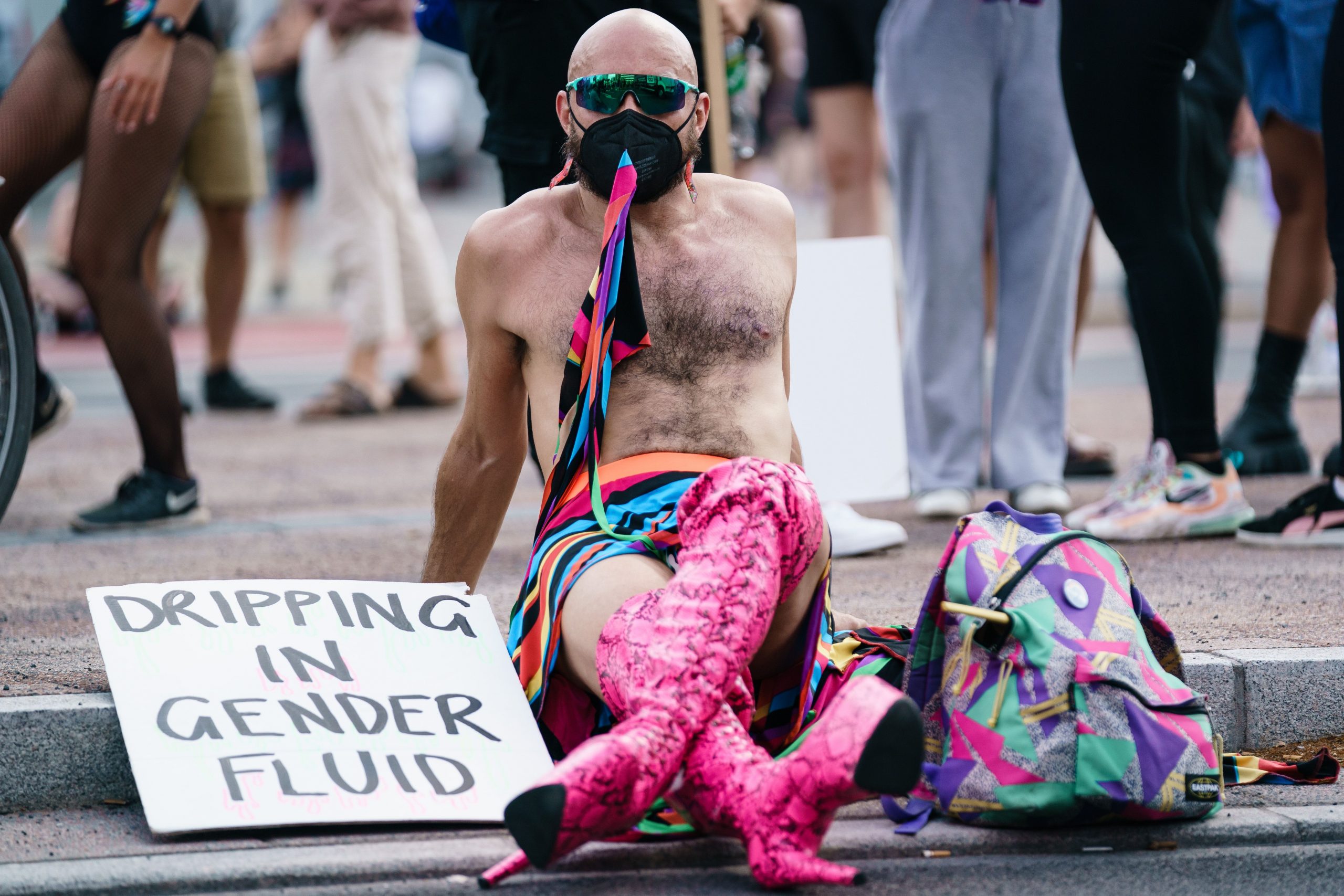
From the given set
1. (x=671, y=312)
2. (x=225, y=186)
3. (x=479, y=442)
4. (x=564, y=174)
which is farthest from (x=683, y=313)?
(x=225, y=186)

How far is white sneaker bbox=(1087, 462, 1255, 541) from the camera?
409 cm

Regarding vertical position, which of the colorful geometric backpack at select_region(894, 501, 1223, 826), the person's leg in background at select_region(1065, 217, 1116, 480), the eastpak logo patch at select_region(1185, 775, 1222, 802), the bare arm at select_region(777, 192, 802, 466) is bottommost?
the person's leg in background at select_region(1065, 217, 1116, 480)

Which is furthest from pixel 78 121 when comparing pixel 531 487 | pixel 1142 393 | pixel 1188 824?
pixel 1142 393

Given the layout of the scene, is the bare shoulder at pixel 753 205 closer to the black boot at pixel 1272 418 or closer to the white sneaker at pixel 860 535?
the white sneaker at pixel 860 535

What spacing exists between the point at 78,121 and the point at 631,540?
2461mm

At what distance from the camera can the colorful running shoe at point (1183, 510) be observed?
4094 millimetres

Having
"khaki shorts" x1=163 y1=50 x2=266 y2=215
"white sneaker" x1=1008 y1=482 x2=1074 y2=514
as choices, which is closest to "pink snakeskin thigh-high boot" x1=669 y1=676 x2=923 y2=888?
"white sneaker" x1=1008 y1=482 x2=1074 y2=514

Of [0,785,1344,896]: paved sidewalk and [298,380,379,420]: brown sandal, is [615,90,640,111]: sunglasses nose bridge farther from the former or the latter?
[298,380,379,420]: brown sandal

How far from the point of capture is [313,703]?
2.71 metres

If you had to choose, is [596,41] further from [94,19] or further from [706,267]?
[94,19]

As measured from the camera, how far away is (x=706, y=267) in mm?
2902

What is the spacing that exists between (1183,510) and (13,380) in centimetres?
279

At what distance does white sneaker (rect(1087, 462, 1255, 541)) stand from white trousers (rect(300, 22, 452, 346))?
4121 millimetres

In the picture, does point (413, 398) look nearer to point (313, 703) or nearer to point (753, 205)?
point (753, 205)
